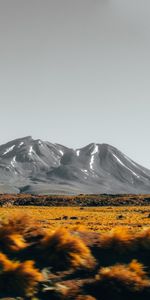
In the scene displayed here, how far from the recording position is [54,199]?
406 feet

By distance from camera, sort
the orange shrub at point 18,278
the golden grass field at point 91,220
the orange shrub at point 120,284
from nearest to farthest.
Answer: the orange shrub at point 18,278 → the orange shrub at point 120,284 → the golden grass field at point 91,220

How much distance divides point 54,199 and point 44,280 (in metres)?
109

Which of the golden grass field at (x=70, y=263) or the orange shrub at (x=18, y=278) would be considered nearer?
the orange shrub at (x=18, y=278)

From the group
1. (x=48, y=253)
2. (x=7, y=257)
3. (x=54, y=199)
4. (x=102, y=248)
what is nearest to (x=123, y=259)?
(x=102, y=248)

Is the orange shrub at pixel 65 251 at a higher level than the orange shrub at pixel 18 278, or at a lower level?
higher

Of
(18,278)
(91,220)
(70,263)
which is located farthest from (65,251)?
(91,220)

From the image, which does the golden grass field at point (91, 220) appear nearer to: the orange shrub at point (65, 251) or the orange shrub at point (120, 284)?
the orange shrub at point (65, 251)

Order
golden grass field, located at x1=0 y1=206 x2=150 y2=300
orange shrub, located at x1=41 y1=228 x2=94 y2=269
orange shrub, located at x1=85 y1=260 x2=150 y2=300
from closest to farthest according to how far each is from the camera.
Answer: golden grass field, located at x1=0 y1=206 x2=150 y2=300 < orange shrub, located at x1=85 y1=260 x2=150 y2=300 < orange shrub, located at x1=41 y1=228 x2=94 y2=269

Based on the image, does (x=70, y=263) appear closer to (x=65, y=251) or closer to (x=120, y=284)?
(x=65, y=251)

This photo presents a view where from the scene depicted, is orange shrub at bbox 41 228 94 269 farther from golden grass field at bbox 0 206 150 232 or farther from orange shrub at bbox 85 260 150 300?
golden grass field at bbox 0 206 150 232

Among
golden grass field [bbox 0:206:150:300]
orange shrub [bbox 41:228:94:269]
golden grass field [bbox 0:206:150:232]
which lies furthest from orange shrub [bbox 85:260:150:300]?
golden grass field [bbox 0:206:150:232]

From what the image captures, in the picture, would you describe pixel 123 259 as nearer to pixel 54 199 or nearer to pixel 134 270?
pixel 134 270

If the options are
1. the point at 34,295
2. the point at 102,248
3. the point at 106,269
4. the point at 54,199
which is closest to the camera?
the point at 34,295

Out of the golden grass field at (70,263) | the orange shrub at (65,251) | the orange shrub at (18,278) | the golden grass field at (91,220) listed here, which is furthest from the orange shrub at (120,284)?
the golden grass field at (91,220)
